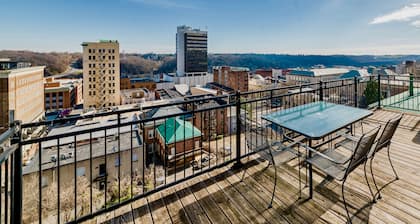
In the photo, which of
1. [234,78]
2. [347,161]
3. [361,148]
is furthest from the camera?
[234,78]

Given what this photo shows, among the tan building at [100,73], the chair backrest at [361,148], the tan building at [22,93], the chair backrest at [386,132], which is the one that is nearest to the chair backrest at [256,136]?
the chair backrest at [361,148]

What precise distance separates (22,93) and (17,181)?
36452 mm

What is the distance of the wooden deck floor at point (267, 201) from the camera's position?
1.93 metres

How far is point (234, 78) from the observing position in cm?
4334

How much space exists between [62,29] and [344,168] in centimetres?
5174

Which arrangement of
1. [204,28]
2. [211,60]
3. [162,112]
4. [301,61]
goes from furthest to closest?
[301,61] < [211,60] < [204,28] < [162,112]

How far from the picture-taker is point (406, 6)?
6582 mm

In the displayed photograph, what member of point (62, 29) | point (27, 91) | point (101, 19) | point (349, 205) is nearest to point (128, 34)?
point (101, 19)

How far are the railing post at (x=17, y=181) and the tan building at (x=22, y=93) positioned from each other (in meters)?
26.7

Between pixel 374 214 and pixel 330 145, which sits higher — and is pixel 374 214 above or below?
below

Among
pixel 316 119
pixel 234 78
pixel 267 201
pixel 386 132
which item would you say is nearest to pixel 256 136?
pixel 267 201

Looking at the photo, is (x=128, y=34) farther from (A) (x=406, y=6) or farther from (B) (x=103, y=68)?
(A) (x=406, y=6)

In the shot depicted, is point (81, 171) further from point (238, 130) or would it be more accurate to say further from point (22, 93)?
point (22, 93)

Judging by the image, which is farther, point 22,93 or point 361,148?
point 22,93
